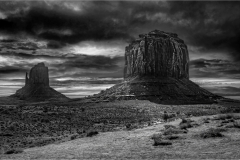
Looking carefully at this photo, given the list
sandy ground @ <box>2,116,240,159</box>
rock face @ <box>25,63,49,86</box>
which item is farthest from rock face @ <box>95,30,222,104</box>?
sandy ground @ <box>2,116,240,159</box>

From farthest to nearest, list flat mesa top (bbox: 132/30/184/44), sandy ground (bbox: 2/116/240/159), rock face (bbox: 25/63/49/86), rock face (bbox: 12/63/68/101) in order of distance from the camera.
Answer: rock face (bbox: 25/63/49/86) < rock face (bbox: 12/63/68/101) < flat mesa top (bbox: 132/30/184/44) < sandy ground (bbox: 2/116/240/159)

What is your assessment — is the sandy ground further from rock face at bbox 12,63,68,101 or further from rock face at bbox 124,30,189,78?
rock face at bbox 12,63,68,101

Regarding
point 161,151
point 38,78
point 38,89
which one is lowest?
point 161,151

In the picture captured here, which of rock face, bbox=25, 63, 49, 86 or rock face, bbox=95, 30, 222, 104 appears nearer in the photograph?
rock face, bbox=95, 30, 222, 104

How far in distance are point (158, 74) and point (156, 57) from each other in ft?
40.8

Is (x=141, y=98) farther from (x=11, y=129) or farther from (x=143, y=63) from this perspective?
(x=11, y=129)

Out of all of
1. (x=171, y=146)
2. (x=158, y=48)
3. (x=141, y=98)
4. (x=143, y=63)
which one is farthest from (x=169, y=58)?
(x=171, y=146)

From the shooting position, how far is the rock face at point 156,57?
13462cm

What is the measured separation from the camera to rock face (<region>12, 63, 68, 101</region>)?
163538 millimetres

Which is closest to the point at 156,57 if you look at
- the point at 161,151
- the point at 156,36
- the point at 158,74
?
the point at 158,74

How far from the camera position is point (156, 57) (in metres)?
139

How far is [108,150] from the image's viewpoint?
44.7 ft

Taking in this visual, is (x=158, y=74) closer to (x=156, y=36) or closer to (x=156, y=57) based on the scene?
(x=156, y=57)

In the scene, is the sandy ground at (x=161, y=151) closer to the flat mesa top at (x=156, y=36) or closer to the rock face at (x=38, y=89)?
the flat mesa top at (x=156, y=36)
